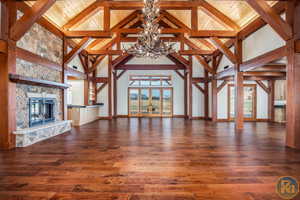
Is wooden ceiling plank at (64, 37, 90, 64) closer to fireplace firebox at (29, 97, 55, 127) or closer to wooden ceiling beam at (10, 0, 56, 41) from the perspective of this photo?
fireplace firebox at (29, 97, 55, 127)

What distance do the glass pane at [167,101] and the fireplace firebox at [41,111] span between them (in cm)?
752

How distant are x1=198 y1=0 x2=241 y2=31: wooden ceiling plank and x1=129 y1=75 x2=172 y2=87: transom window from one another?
577cm

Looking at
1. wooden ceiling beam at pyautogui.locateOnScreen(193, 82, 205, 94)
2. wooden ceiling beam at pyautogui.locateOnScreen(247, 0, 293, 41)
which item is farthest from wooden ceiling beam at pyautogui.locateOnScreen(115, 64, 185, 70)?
wooden ceiling beam at pyautogui.locateOnScreen(247, 0, 293, 41)

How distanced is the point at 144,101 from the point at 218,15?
7210 millimetres

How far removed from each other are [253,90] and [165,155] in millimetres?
8093

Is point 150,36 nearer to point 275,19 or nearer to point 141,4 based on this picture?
point 141,4

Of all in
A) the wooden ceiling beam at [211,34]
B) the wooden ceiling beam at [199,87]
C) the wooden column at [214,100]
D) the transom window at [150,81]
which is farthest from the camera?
the transom window at [150,81]

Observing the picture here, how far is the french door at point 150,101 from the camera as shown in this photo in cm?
1184

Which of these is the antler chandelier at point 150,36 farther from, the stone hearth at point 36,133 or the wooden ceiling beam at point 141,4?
the stone hearth at point 36,133

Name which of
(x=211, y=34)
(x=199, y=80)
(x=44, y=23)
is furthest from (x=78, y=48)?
(x=199, y=80)

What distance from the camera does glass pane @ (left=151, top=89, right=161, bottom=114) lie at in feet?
39.1

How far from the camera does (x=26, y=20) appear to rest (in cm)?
390

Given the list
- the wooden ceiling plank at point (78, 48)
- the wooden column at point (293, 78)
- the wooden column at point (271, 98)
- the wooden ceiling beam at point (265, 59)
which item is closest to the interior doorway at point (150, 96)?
the wooden ceiling plank at point (78, 48)

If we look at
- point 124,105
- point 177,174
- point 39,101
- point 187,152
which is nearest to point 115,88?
point 124,105
